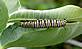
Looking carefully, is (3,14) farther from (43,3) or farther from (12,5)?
(43,3)

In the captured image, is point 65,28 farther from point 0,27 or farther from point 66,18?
point 0,27

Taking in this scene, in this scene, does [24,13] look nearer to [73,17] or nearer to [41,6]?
[73,17]

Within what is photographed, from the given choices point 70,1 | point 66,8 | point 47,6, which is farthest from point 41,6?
point 66,8

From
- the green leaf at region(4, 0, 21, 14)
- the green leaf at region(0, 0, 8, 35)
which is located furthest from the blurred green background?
the green leaf at region(0, 0, 8, 35)

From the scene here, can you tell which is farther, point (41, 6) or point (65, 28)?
point (41, 6)

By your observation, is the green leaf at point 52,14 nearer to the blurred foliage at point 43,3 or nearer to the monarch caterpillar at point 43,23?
the monarch caterpillar at point 43,23
